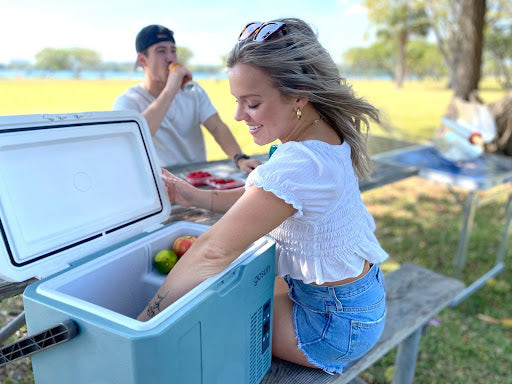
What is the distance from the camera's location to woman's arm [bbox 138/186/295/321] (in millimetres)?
946

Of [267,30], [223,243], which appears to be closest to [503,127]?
[267,30]

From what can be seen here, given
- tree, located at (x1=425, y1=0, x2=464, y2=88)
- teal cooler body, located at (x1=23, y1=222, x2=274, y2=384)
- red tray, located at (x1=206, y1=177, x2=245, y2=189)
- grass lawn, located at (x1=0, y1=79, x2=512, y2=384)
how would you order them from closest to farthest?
teal cooler body, located at (x1=23, y1=222, x2=274, y2=384)
red tray, located at (x1=206, y1=177, x2=245, y2=189)
grass lawn, located at (x1=0, y1=79, x2=512, y2=384)
tree, located at (x1=425, y1=0, x2=464, y2=88)

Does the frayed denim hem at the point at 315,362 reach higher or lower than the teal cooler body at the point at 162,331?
lower

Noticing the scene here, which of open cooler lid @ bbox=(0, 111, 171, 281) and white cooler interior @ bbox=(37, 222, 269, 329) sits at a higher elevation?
open cooler lid @ bbox=(0, 111, 171, 281)

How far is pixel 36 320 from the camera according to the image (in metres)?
0.84

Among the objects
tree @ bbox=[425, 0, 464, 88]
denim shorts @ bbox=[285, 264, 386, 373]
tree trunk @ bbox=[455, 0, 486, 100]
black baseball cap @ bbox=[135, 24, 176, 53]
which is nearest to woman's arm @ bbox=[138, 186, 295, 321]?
denim shorts @ bbox=[285, 264, 386, 373]

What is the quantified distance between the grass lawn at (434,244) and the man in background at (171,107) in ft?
0.53

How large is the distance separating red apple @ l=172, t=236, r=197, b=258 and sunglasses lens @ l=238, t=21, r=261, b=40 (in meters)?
0.59

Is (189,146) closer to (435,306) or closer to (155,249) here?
(155,249)

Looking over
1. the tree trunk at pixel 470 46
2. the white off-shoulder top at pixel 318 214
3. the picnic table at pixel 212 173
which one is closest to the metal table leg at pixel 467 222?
the picnic table at pixel 212 173

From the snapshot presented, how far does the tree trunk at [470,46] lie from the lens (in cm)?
545

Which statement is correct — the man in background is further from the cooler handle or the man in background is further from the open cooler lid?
the cooler handle

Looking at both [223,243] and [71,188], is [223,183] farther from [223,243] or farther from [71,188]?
[223,243]

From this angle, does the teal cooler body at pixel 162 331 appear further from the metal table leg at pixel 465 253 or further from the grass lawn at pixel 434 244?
the metal table leg at pixel 465 253
